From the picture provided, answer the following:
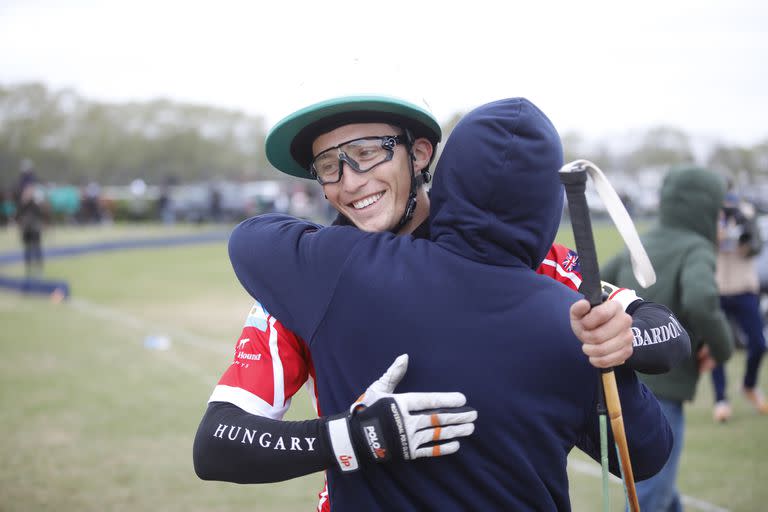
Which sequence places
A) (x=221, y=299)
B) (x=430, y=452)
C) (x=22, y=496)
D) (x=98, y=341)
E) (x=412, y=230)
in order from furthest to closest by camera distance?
(x=221, y=299), (x=98, y=341), (x=22, y=496), (x=412, y=230), (x=430, y=452)

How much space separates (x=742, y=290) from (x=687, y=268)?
357cm

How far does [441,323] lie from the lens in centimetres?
182

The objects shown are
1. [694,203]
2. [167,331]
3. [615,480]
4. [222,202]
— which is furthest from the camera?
[222,202]

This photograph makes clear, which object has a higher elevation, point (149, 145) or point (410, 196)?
point (410, 196)

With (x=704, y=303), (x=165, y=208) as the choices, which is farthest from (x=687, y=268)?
(x=165, y=208)

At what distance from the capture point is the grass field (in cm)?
567

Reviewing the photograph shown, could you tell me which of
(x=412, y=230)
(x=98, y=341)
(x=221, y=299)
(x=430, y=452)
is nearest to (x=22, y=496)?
(x=412, y=230)

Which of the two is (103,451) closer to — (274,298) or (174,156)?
(274,298)

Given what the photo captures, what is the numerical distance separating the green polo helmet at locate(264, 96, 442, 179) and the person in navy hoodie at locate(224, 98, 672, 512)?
14.9 inches

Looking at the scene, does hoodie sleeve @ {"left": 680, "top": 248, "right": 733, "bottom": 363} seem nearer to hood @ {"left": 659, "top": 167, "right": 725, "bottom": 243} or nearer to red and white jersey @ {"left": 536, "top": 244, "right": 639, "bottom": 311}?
hood @ {"left": 659, "top": 167, "right": 725, "bottom": 243}

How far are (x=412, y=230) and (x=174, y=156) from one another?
226 feet

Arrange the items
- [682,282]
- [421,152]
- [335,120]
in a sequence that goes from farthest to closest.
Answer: [682,282]
[421,152]
[335,120]

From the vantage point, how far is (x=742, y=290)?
7.81 metres

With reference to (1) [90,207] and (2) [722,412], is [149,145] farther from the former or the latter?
(2) [722,412]
